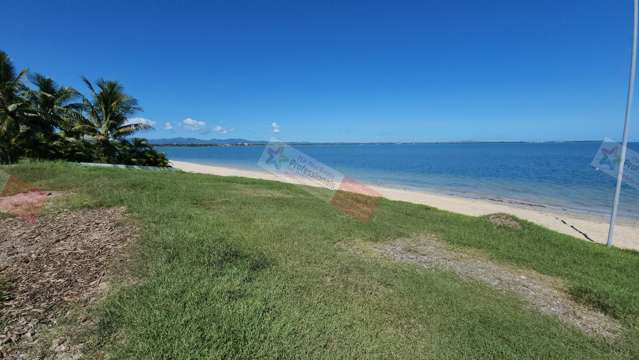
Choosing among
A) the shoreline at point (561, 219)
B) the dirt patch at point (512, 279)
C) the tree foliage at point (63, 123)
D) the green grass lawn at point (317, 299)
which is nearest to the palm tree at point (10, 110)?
the tree foliage at point (63, 123)

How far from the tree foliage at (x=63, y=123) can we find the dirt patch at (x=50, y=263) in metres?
12.2

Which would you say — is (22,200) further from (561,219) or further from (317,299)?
(561,219)

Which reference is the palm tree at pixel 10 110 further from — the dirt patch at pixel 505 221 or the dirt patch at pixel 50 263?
the dirt patch at pixel 505 221

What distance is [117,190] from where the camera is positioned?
7.96 metres

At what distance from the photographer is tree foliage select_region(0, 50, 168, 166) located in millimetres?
13391

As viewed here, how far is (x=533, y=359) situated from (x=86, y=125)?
1974 centimetres

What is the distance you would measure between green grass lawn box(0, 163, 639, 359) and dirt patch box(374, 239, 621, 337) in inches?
9.0

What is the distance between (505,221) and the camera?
8.33 m

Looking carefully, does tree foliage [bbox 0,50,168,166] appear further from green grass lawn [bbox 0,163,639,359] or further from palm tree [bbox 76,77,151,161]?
green grass lawn [bbox 0,163,639,359]

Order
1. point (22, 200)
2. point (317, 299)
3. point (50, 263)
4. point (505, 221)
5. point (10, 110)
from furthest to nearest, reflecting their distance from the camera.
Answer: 1. point (10, 110)
2. point (505, 221)
3. point (22, 200)
4. point (50, 263)
5. point (317, 299)

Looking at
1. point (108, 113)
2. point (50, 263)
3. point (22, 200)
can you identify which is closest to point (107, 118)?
point (108, 113)

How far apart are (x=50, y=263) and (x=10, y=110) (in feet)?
47.8

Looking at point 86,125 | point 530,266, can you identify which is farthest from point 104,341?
point 86,125

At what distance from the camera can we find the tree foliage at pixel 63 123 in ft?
43.9
